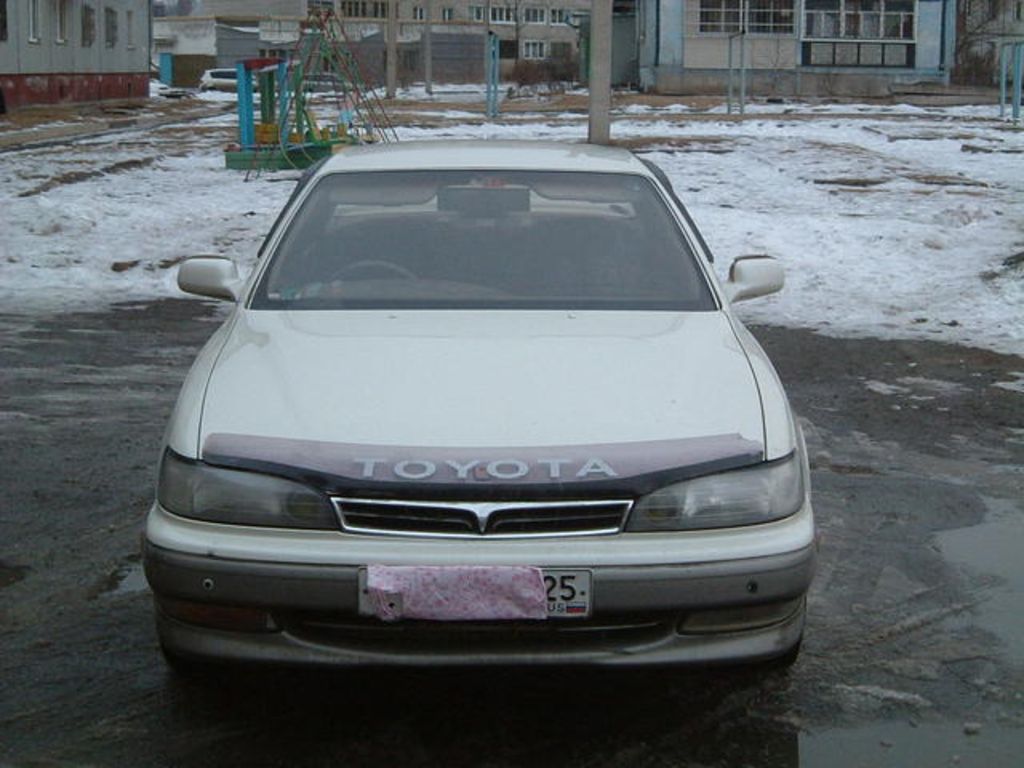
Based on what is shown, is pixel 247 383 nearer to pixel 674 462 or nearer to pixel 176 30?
pixel 674 462

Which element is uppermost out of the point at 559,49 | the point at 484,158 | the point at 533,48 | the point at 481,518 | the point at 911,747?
the point at 533,48

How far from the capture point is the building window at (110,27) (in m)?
41.6

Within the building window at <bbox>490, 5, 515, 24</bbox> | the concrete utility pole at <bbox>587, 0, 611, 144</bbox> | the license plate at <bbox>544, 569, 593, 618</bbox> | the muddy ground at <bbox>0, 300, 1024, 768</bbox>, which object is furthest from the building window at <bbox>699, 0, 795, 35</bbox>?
the building window at <bbox>490, 5, 515, 24</bbox>

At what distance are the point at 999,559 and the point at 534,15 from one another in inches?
3671

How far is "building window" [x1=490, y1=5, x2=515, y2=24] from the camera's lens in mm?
96125

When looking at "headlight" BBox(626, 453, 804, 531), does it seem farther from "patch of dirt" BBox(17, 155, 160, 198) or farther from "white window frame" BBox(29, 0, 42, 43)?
"white window frame" BBox(29, 0, 42, 43)

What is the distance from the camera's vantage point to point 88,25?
131ft

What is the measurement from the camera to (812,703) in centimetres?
389

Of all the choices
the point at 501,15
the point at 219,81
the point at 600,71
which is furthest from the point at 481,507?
the point at 501,15

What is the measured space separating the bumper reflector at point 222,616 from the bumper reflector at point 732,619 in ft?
3.23

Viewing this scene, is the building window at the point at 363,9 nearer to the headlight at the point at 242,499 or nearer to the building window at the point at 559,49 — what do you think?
the building window at the point at 559,49

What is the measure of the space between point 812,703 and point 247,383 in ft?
5.71

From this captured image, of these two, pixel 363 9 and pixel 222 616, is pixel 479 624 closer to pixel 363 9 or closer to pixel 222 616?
pixel 222 616

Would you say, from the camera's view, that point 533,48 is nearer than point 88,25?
No
